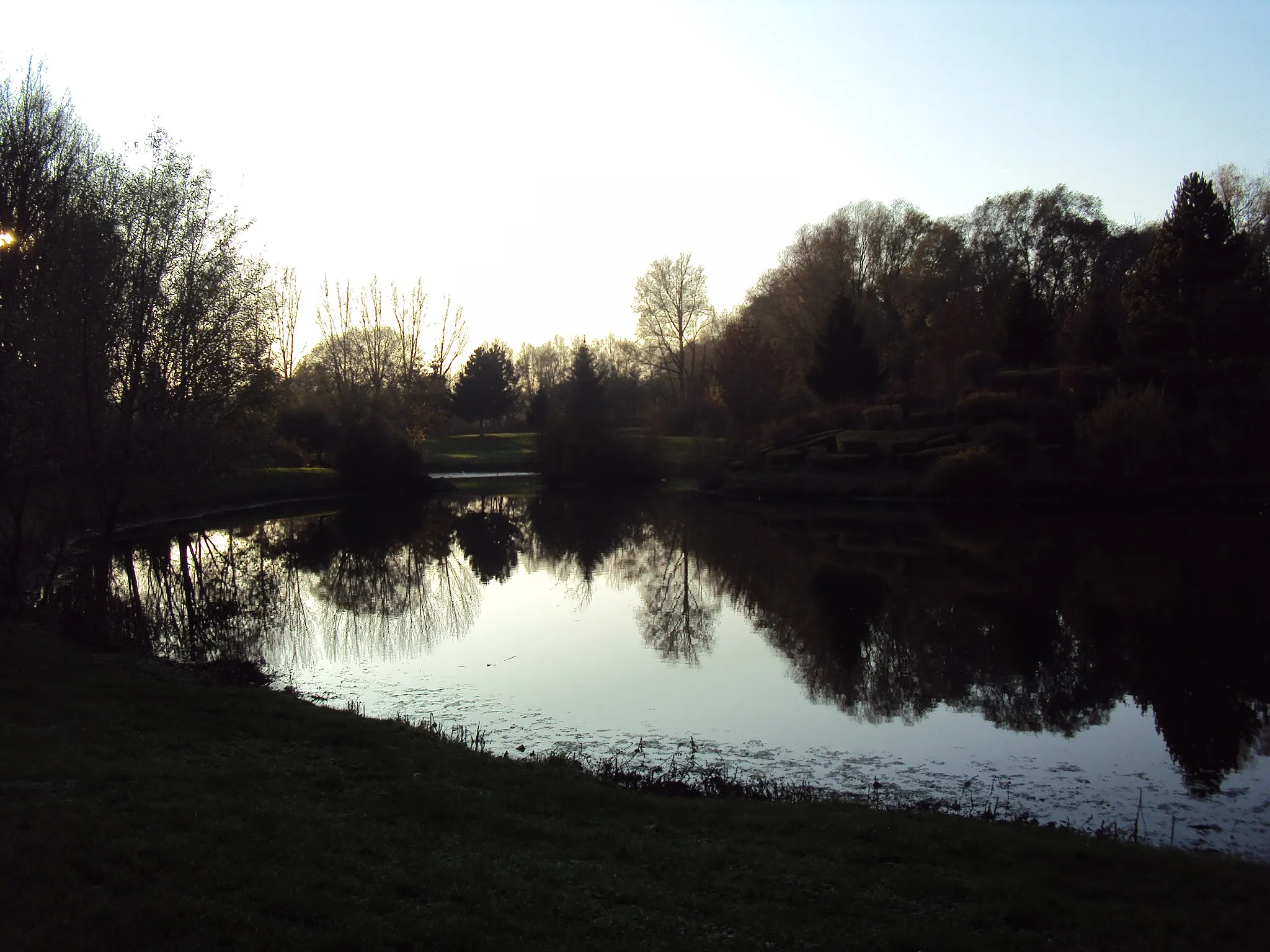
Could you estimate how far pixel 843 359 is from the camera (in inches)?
1785

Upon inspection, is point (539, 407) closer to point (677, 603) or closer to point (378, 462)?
point (378, 462)

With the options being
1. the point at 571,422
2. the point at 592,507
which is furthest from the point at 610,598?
the point at 571,422

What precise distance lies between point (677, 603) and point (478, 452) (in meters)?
48.1

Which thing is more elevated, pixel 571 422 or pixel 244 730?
pixel 571 422

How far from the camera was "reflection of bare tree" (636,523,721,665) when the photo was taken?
582 inches

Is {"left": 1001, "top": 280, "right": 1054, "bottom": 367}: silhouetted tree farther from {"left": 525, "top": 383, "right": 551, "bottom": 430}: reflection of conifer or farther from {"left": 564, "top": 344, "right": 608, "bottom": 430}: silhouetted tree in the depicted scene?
{"left": 525, "top": 383, "right": 551, "bottom": 430}: reflection of conifer

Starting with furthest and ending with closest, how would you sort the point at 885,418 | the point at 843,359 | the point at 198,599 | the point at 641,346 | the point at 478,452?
the point at 641,346
the point at 478,452
the point at 843,359
the point at 885,418
the point at 198,599

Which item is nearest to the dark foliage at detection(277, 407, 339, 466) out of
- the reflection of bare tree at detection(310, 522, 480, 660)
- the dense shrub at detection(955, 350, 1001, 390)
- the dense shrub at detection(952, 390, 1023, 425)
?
the reflection of bare tree at detection(310, 522, 480, 660)

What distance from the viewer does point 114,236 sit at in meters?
19.8

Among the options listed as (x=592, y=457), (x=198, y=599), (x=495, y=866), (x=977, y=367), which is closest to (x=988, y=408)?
(x=977, y=367)

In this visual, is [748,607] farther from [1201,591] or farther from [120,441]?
[120,441]

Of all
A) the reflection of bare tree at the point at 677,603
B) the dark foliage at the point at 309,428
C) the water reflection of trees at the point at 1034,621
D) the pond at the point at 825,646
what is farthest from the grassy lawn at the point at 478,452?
the water reflection of trees at the point at 1034,621

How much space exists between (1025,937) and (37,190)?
910 inches

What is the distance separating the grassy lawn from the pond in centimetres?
3182
